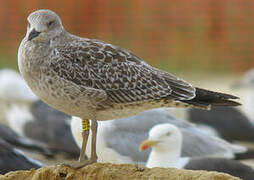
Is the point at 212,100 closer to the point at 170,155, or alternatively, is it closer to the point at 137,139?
the point at 170,155

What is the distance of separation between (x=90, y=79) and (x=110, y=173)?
62 cm

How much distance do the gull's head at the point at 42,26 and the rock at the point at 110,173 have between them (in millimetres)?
836

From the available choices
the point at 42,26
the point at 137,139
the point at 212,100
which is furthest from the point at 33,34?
the point at 137,139

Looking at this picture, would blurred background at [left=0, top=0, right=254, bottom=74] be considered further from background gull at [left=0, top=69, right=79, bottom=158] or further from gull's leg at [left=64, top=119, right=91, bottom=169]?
gull's leg at [left=64, top=119, right=91, bottom=169]

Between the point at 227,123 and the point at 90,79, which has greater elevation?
the point at 227,123

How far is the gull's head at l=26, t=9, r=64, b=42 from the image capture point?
446 centimetres

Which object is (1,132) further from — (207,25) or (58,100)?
(207,25)

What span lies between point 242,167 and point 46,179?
105 inches

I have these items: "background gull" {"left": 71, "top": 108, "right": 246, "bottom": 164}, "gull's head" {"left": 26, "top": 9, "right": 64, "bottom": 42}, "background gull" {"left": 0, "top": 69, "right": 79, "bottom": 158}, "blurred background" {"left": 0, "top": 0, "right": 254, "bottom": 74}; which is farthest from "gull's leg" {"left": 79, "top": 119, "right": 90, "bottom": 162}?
"blurred background" {"left": 0, "top": 0, "right": 254, "bottom": 74}

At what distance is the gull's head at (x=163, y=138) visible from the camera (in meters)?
6.83

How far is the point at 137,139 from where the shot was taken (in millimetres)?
7660

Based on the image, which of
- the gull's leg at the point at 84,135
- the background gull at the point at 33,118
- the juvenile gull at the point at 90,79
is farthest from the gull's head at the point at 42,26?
the background gull at the point at 33,118

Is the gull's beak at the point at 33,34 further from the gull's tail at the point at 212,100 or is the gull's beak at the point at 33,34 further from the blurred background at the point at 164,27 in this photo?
the blurred background at the point at 164,27

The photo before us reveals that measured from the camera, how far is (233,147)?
791 centimetres
